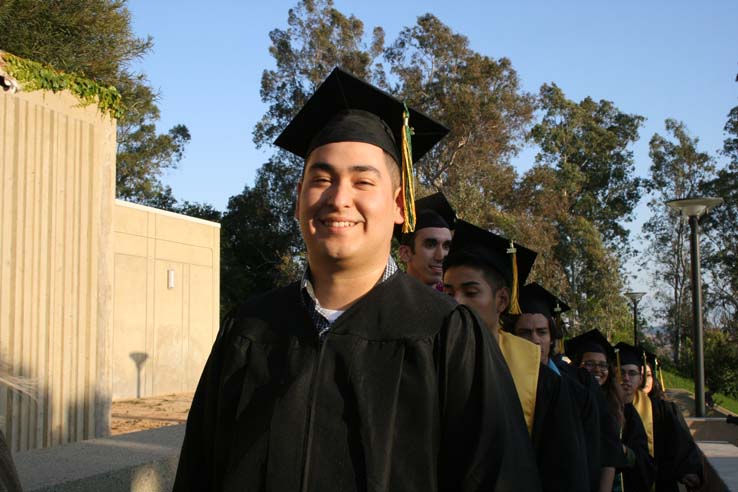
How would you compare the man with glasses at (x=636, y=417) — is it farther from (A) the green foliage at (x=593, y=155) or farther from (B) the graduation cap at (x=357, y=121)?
(A) the green foliage at (x=593, y=155)

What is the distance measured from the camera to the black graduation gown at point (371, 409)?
1.95 m

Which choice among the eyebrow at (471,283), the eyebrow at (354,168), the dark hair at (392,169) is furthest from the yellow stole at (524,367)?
the eyebrow at (354,168)

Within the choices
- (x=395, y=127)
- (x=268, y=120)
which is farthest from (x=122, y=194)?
(x=395, y=127)

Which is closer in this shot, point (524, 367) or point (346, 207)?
point (346, 207)

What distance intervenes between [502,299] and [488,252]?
26 centimetres

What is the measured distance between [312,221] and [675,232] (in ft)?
140

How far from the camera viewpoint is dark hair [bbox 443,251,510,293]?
388 centimetres

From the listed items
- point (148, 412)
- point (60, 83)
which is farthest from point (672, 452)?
Result: point (148, 412)

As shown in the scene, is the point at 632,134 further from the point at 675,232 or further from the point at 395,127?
the point at 395,127

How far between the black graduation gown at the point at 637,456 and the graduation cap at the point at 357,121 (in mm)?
4108

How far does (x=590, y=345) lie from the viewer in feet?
23.0

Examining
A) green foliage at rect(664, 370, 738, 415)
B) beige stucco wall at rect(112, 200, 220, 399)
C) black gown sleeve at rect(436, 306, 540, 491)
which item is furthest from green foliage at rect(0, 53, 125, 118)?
green foliage at rect(664, 370, 738, 415)

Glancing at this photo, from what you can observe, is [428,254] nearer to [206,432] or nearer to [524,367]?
[524,367]

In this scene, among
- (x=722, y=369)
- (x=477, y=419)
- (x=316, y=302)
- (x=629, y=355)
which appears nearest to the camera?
(x=477, y=419)
